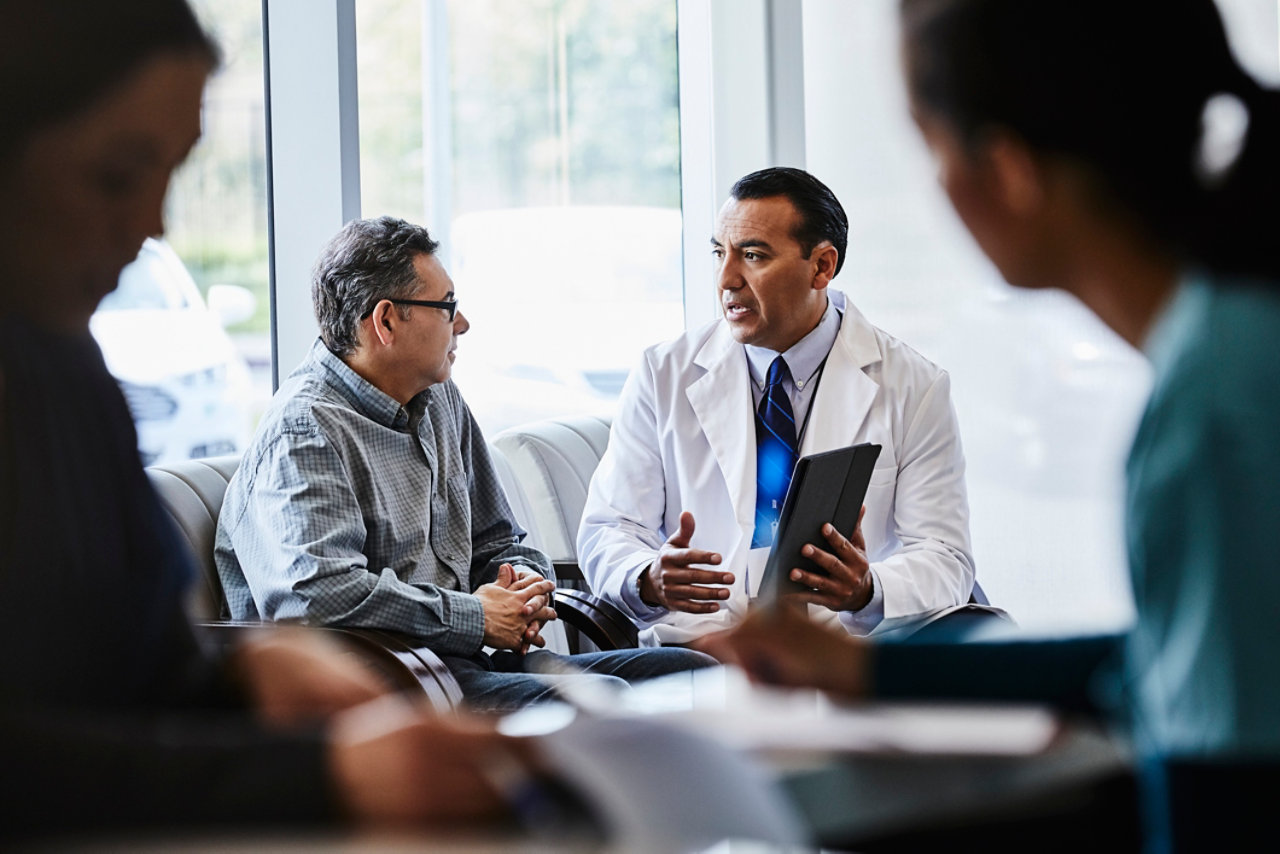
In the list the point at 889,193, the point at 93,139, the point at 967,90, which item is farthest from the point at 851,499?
the point at 889,193

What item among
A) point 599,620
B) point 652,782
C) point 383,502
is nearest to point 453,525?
point 383,502

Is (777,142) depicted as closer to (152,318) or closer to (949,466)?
(949,466)

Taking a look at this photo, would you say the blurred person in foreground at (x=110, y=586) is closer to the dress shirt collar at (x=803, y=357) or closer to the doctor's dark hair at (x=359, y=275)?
the doctor's dark hair at (x=359, y=275)

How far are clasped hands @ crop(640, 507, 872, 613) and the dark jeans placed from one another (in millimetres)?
77

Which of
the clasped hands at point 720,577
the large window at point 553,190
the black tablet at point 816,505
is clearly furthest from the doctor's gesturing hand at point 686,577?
the large window at point 553,190

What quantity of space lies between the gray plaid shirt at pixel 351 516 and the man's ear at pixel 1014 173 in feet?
3.31

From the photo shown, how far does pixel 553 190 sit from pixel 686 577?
193 centimetres

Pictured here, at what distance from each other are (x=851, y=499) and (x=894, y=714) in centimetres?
74

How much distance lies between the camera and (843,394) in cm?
175

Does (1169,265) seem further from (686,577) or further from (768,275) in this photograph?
(768,275)

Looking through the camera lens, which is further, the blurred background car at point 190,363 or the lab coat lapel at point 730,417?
the lab coat lapel at point 730,417

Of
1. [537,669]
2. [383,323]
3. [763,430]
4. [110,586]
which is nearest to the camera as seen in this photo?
[110,586]

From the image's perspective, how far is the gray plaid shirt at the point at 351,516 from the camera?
4.58 ft

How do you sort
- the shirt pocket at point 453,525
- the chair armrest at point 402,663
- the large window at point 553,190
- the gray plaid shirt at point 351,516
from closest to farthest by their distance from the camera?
the chair armrest at point 402,663, the gray plaid shirt at point 351,516, the shirt pocket at point 453,525, the large window at point 553,190
